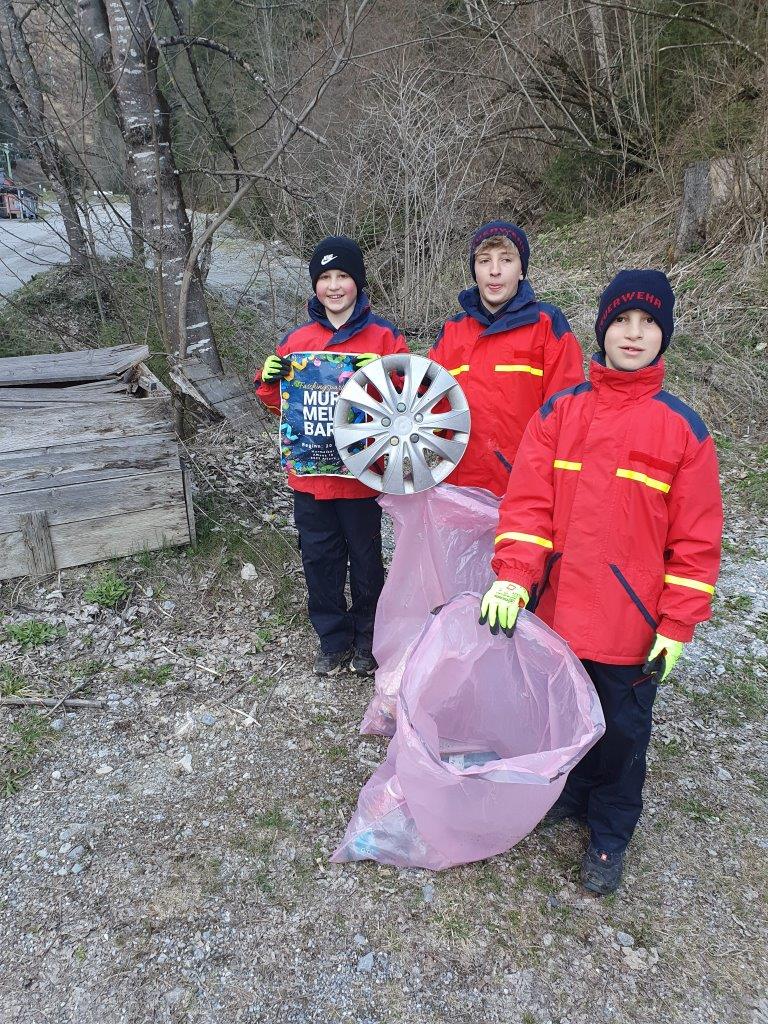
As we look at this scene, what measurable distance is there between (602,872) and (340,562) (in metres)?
1.50

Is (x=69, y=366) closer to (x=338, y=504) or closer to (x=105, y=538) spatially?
(x=105, y=538)

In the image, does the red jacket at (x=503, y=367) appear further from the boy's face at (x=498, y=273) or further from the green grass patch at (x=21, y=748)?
the green grass patch at (x=21, y=748)

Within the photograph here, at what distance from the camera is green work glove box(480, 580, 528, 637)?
73.7 inches

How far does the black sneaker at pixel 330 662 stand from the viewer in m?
3.04

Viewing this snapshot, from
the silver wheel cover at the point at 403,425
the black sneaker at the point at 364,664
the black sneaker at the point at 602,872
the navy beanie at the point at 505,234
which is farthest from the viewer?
the black sneaker at the point at 364,664

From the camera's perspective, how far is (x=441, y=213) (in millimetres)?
6637

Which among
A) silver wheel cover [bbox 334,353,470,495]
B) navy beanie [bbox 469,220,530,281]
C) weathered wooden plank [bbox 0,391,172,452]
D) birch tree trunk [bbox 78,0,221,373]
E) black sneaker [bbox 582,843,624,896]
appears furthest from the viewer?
birch tree trunk [bbox 78,0,221,373]

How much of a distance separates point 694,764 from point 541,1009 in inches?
46.0

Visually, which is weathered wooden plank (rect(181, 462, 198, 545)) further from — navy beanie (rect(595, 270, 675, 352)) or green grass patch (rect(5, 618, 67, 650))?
navy beanie (rect(595, 270, 675, 352))

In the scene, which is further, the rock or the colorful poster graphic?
the colorful poster graphic

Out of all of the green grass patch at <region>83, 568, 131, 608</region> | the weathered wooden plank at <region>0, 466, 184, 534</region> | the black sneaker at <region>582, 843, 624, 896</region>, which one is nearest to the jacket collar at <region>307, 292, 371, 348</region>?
the weathered wooden plank at <region>0, 466, 184, 534</region>

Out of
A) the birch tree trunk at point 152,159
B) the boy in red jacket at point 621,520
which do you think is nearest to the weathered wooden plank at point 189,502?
the birch tree trunk at point 152,159

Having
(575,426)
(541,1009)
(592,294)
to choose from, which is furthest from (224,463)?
(592,294)

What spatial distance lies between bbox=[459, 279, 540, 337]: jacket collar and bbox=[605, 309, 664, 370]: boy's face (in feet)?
1.68
